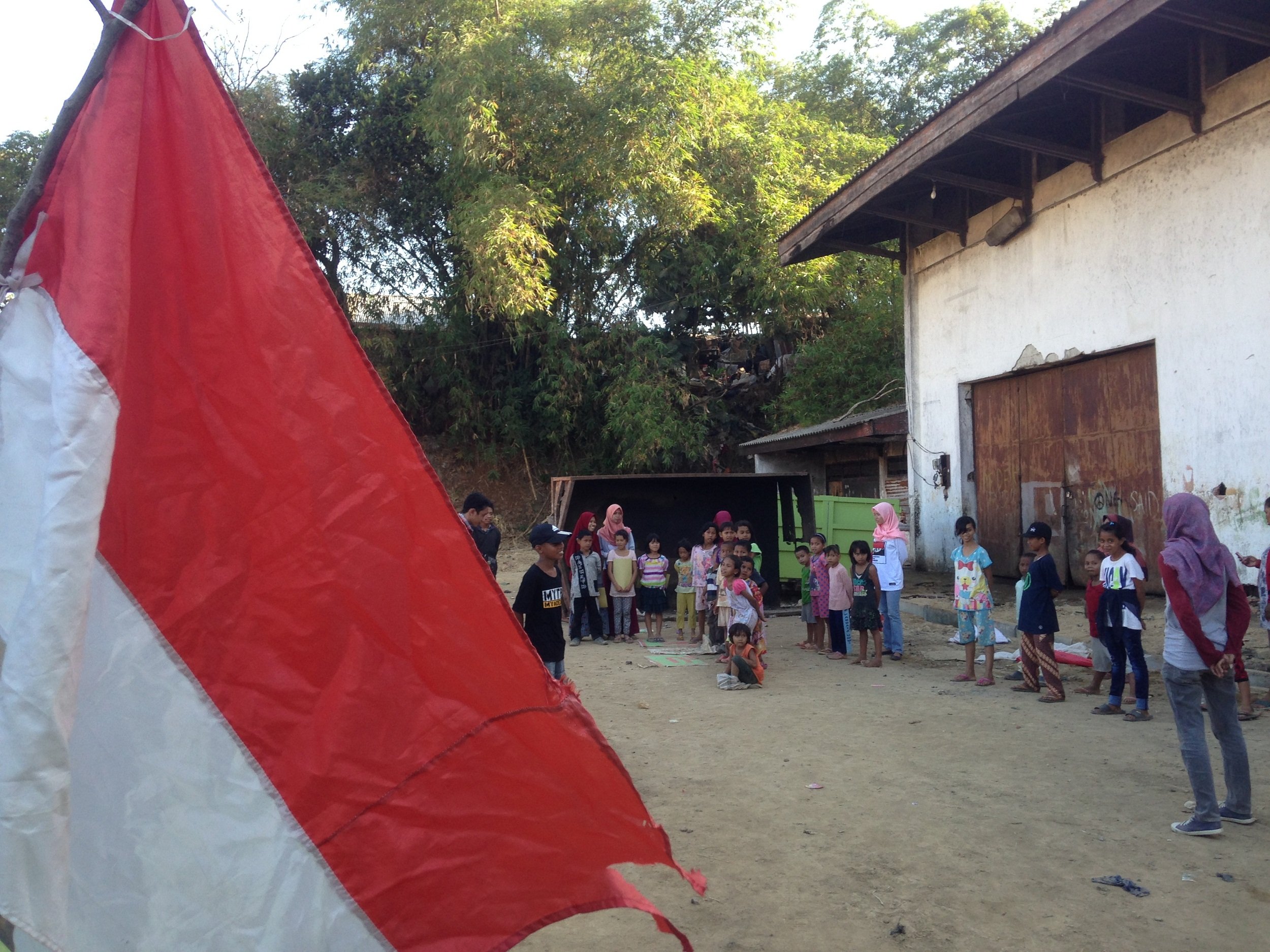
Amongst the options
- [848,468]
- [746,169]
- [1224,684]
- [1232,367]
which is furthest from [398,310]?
[1224,684]

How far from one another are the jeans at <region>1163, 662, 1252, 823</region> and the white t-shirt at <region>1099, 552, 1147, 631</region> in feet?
6.58

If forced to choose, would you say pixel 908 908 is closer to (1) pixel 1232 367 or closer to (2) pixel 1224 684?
(2) pixel 1224 684

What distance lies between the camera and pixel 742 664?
27.5 ft

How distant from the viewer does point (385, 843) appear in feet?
7.20

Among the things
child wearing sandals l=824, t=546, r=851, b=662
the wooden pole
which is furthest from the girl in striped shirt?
the wooden pole

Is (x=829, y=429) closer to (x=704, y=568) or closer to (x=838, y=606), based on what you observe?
(x=704, y=568)

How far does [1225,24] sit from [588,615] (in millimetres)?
8458

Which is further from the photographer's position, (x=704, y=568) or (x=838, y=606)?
(x=704, y=568)

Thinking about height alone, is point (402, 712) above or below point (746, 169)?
below

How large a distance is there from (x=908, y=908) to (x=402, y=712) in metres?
2.41

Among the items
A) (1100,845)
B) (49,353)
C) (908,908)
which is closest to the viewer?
(49,353)

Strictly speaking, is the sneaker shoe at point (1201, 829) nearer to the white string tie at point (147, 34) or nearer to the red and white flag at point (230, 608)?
the red and white flag at point (230, 608)

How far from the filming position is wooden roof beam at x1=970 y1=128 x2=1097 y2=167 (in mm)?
11086

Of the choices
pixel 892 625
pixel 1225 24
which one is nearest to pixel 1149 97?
pixel 1225 24
